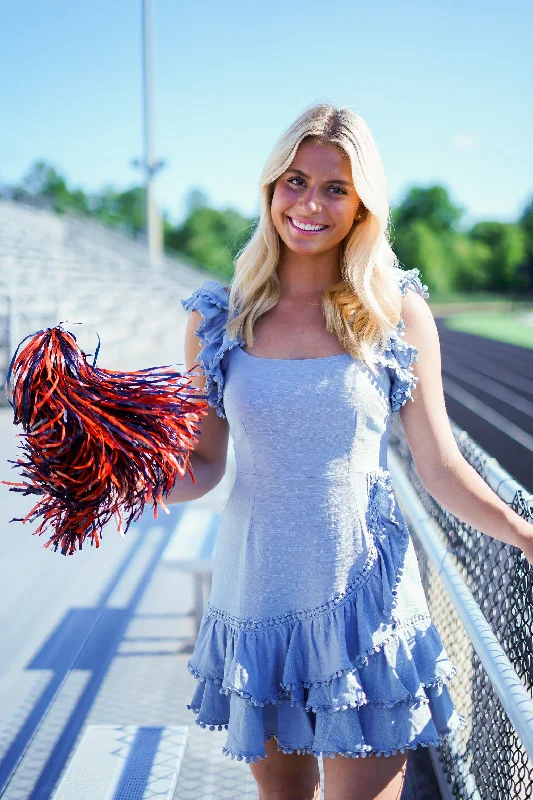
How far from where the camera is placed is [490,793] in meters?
1.99

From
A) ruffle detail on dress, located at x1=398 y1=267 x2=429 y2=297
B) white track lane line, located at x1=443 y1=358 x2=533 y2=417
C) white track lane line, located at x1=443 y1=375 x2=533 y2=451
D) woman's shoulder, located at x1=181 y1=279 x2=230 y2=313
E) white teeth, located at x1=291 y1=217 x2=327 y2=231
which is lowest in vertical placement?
white track lane line, located at x1=443 y1=358 x2=533 y2=417

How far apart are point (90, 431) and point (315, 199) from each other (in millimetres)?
700

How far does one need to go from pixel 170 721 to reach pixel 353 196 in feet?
6.40

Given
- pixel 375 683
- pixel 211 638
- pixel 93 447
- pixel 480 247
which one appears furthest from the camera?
pixel 480 247

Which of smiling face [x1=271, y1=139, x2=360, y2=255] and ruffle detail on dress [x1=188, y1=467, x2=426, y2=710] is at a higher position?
smiling face [x1=271, y1=139, x2=360, y2=255]

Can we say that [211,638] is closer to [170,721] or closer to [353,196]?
[353,196]

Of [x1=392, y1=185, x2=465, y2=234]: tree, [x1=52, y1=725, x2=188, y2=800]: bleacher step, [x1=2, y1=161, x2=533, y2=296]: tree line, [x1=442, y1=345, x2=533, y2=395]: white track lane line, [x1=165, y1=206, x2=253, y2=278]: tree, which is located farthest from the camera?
[x1=392, y1=185, x2=465, y2=234]: tree

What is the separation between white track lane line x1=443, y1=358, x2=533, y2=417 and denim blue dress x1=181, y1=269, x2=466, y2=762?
42.1 feet

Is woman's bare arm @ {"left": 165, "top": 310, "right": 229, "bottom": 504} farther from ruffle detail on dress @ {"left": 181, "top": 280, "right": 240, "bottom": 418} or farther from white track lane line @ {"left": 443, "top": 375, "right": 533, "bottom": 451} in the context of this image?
white track lane line @ {"left": 443, "top": 375, "right": 533, "bottom": 451}

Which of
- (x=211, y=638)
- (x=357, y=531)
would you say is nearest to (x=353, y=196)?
(x=357, y=531)

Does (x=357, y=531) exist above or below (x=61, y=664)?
above

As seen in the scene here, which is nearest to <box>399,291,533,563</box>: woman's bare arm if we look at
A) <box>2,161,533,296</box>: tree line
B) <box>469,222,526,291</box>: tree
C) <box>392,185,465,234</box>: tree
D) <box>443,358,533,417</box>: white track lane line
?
<box>443,358,533,417</box>: white track lane line

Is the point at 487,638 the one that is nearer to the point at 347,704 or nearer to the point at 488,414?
the point at 347,704

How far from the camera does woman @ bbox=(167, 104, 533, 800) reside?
5.02 ft
